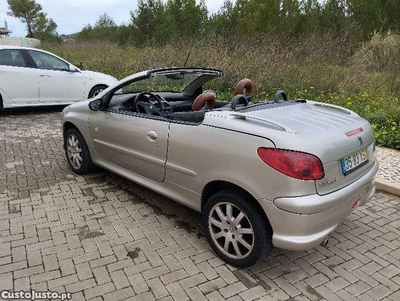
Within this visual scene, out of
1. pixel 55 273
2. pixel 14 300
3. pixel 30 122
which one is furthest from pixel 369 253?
pixel 30 122

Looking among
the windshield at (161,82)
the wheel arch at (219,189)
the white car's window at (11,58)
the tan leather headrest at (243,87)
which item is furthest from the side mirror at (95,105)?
the white car's window at (11,58)

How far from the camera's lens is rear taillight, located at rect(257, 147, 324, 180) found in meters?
2.30

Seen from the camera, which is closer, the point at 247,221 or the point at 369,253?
the point at 247,221

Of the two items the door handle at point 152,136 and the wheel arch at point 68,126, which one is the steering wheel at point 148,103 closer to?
the door handle at point 152,136

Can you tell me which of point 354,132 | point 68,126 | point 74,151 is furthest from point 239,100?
point 68,126

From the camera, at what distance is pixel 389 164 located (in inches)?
196

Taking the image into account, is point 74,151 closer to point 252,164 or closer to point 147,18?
A: point 252,164

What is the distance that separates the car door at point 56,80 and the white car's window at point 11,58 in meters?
0.26

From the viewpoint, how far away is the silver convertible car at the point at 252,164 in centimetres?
235

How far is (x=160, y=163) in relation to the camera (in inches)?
129

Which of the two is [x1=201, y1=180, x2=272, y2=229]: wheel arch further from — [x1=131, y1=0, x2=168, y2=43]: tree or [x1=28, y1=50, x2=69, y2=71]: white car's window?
[x1=131, y1=0, x2=168, y2=43]: tree

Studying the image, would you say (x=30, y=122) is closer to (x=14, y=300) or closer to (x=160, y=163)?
(x=160, y=163)

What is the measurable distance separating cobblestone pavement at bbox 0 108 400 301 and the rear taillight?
2.95 ft

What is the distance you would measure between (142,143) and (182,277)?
1.41m
